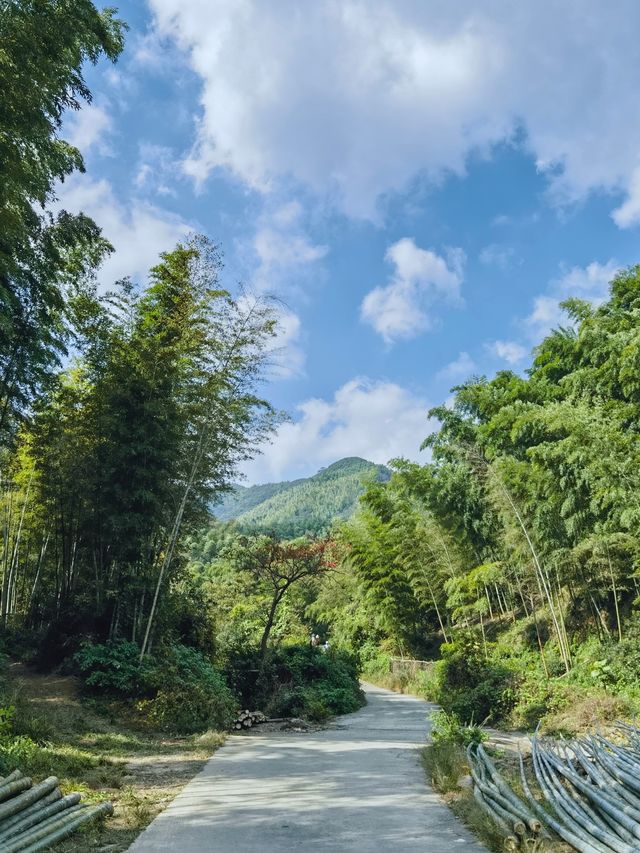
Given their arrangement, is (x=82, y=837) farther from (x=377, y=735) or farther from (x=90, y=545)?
(x=90, y=545)

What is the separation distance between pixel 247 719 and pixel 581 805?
636cm

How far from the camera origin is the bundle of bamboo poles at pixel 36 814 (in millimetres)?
3086

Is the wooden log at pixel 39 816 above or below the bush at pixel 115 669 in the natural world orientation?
below

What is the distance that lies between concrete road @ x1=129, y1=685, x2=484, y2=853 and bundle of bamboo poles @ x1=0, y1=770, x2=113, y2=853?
42 cm

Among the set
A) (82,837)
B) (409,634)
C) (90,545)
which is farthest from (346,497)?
(82,837)

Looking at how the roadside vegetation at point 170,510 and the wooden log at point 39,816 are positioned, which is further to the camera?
the roadside vegetation at point 170,510

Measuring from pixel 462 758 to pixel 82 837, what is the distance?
329cm

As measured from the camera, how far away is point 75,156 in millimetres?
7531

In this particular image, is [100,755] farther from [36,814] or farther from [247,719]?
[247,719]

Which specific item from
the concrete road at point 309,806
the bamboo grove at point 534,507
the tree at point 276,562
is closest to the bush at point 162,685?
the concrete road at point 309,806

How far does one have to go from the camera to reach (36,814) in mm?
3398

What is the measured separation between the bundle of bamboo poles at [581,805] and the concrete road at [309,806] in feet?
0.99

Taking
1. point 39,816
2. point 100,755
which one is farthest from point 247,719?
point 39,816

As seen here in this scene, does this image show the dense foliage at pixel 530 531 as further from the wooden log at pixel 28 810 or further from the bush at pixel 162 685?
the wooden log at pixel 28 810
